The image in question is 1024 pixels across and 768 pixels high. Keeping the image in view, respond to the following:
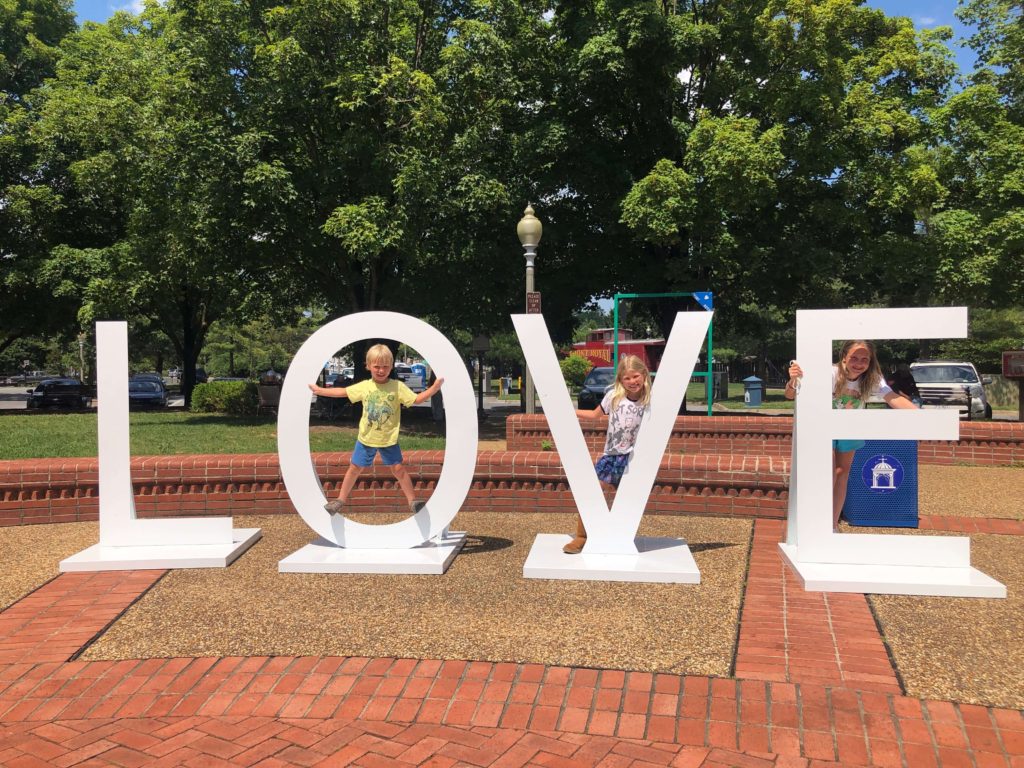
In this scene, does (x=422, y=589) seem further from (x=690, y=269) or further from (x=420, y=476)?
(x=690, y=269)

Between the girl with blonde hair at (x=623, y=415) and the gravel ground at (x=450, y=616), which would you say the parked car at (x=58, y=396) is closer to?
the gravel ground at (x=450, y=616)

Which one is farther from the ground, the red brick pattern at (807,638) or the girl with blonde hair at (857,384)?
the girl with blonde hair at (857,384)

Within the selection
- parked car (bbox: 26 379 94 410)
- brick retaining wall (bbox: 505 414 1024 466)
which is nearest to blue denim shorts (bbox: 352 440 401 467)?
brick retaining wall (bbox: 505 414 1024 466)

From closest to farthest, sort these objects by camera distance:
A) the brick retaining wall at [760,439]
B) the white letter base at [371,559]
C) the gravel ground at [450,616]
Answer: the gravel ground at [450,616] < the white letter base at [371,559] < the brick retaining wall at [760,439]

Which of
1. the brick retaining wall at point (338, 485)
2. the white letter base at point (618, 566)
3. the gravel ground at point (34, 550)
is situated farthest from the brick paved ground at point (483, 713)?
the brick retaining wall at point (338, 485)

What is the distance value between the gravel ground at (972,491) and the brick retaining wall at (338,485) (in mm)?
1835

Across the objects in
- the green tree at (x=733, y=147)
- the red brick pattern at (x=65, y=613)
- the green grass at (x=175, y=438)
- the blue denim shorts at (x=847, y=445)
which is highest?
the green tree at (x=733, y=147)

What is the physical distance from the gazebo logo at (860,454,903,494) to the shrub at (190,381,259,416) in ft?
58.9

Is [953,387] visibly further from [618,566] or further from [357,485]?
[618,566]

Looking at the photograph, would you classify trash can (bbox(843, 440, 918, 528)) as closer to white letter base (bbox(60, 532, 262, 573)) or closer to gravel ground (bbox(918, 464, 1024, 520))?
gravel ground (bbox(918, 464, 1024, 520))

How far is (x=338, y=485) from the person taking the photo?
6781 millimetres

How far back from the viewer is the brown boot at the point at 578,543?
517 cm

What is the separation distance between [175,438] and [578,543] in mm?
11561

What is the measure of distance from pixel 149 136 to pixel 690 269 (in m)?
11.7
